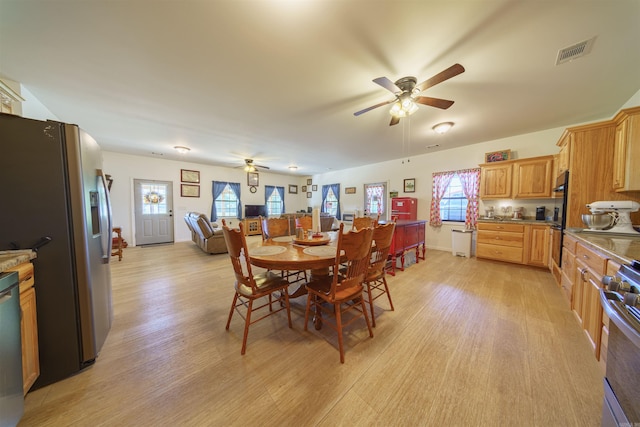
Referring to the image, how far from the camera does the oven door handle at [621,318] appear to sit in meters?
0.75

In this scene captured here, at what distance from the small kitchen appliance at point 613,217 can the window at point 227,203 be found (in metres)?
8.20

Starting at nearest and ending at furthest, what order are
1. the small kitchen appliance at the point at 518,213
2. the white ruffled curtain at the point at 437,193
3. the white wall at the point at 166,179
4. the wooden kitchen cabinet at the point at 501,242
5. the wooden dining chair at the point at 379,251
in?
the wooden dining chair at the point at 379,251 < the wooden kitchen cabinet at the point at 501,242 < the small kitchen appliance at the point at 518,213 < the white ruffled curtain at the point at 437,193 < the white wall at the point at 166,179

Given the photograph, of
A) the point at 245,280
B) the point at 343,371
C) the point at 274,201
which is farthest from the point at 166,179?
the point at 343,371

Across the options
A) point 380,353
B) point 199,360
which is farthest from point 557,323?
point 199,360

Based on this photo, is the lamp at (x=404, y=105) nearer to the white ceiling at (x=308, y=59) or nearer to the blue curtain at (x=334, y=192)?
the white ceiling at (x=308, y=59)

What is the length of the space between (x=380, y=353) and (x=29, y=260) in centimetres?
254

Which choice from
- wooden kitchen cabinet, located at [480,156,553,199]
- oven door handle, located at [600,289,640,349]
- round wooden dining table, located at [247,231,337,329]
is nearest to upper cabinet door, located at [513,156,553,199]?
wooden kitchen cabinet, located at [480,156,553,199]

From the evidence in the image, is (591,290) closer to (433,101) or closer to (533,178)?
(433,101)

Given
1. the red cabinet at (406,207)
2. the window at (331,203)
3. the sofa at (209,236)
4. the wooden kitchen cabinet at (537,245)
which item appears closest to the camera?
the wooden kitchen cabinet at (537,245)

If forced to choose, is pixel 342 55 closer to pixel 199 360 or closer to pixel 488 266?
pixel 199 360

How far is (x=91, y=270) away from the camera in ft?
4.76

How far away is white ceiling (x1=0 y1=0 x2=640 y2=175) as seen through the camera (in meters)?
1.41

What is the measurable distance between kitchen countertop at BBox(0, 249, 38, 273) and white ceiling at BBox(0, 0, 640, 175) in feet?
5.47

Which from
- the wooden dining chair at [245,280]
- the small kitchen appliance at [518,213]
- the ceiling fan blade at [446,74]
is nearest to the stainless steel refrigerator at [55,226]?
the wooden dining chair at [245,280]
